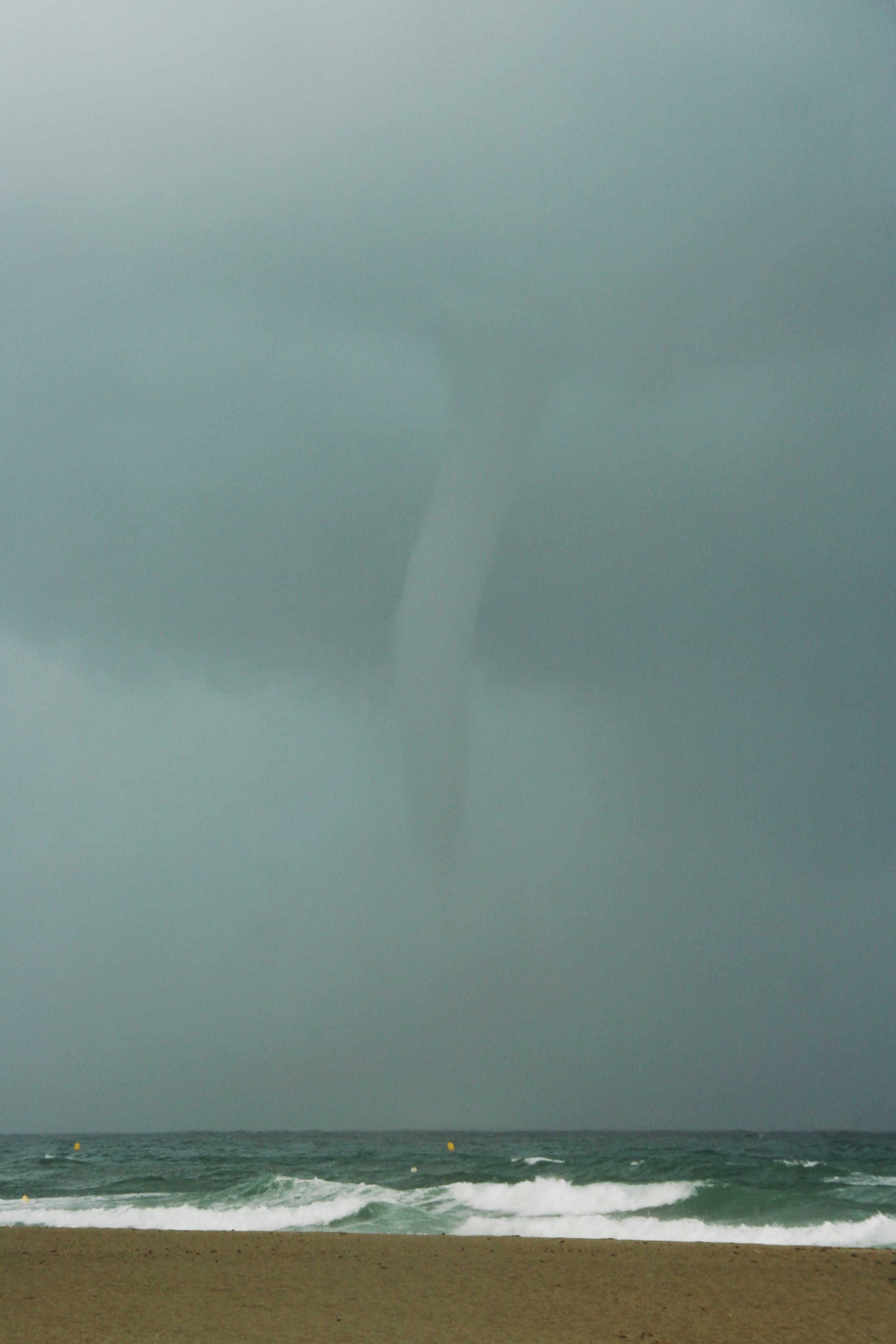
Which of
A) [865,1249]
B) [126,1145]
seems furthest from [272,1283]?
[126,1145]

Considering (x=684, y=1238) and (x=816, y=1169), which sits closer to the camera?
(x=684, y=1238)

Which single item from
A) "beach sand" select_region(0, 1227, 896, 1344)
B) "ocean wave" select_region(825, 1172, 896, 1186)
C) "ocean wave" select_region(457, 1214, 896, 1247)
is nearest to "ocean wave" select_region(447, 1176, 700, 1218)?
"ocean wave" select_region(457, 1214, 896, 1247)

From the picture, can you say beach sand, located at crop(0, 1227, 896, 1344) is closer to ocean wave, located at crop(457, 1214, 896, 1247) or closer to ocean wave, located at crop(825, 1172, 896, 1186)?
ocean wave, located at crop(457, 1214, 896, 1247)

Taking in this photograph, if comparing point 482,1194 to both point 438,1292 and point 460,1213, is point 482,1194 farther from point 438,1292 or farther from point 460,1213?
point 438,1292

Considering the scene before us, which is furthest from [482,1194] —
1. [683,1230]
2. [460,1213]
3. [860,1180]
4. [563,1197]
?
[860,1180]

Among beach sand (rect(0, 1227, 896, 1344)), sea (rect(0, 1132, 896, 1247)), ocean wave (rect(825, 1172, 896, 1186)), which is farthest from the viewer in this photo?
ocean wave (rect(825, 1172, 896, 1186))

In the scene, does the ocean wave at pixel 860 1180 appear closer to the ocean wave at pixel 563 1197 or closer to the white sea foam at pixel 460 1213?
the white sea foam at pixel 460 1213

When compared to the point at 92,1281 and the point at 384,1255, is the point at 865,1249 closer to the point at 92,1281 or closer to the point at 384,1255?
the point at 384,1255
